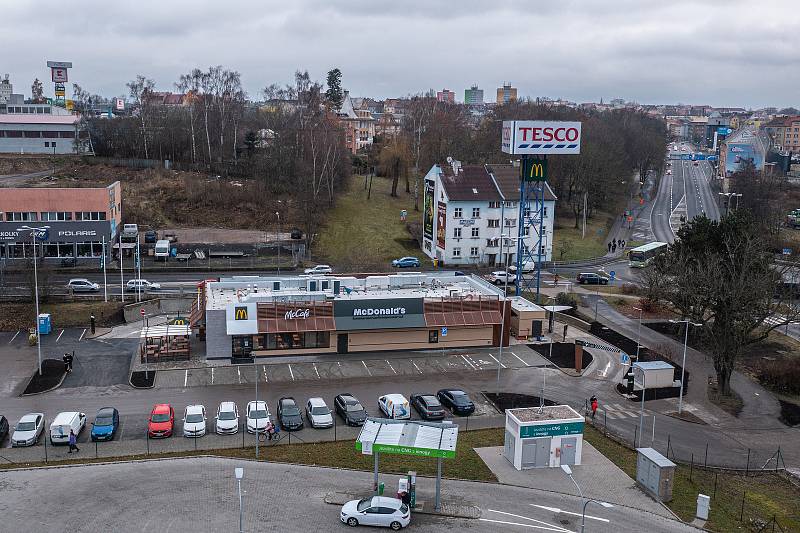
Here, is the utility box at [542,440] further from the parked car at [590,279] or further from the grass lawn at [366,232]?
the parked car at [590,279]

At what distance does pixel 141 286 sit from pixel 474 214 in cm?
2951

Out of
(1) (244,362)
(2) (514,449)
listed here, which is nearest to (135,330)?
(1) (244,362)

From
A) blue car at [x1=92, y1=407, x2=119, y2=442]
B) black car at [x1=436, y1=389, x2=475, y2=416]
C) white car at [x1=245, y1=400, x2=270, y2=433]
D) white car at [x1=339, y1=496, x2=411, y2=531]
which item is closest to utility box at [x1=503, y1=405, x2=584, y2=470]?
black car at [x1=436, y1=389, x2=475, y2=416]

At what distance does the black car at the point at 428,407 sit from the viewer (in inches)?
1312

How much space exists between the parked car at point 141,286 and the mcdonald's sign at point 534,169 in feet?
92.3

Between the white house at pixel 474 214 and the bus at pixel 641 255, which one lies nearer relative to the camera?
the white house at pixel 474 214

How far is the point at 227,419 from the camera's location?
3136 cm

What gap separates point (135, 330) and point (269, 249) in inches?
857

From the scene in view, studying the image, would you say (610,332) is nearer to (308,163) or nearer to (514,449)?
(514,449)

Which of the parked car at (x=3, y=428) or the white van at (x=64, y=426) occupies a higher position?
the white van at (x=64, y=426)

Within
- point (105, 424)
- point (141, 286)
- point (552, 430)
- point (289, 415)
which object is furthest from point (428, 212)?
point (105, 424)

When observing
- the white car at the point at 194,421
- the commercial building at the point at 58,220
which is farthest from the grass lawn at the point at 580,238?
the white car at the point at 194,421

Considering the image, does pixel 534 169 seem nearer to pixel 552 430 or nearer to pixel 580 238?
pixel 552 430

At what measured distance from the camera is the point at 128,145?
9162 centimetres
